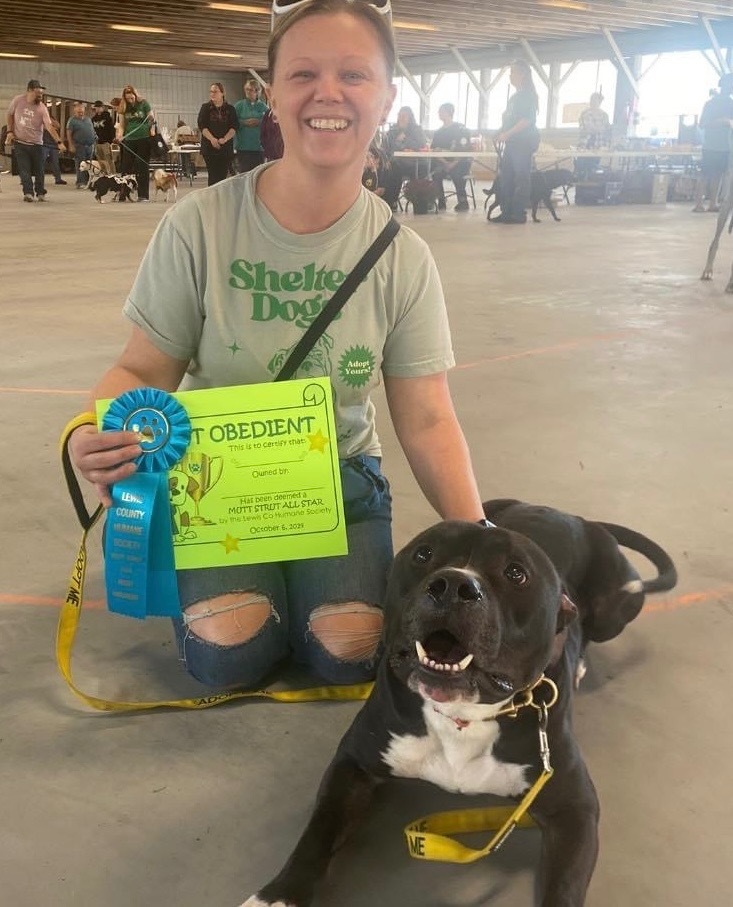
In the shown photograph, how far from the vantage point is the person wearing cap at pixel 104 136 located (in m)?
17.1

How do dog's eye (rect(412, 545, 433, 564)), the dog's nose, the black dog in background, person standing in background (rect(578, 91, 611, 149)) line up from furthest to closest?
person standing in background (rect(578, 91, 611, 149)) → the black dog in background → dog's eye (rect(412, 545, 433, 564)) → the dog's nose

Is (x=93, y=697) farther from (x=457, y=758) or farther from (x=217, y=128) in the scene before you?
(x=217, y=128)

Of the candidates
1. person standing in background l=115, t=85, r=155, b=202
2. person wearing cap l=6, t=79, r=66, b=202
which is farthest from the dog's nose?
person standing in background l=115, t=85, r=155, b=202

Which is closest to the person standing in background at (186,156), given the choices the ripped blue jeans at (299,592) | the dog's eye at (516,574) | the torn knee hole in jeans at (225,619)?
the ripped blue jeans at (299,592)

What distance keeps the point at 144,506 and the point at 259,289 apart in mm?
498

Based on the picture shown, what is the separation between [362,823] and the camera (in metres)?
1.44

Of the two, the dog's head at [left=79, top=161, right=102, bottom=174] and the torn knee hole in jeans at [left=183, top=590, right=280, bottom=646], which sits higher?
the dog's head at [left=79, top=161, right=102, bottom=174]

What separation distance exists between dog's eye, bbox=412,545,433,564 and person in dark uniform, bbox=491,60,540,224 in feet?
33.6

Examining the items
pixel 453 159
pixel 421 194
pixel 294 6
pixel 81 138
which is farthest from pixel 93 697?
pixel 81 138

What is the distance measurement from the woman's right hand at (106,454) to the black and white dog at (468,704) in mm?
529

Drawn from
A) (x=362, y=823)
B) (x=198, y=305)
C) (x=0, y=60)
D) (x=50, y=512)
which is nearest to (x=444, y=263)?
(x=50, y=512)

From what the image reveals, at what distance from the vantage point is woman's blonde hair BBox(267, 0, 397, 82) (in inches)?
64.2

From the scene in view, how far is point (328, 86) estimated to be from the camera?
165 centimetres

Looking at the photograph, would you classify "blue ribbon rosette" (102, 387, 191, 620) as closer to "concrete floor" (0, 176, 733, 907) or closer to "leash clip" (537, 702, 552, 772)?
"concrete floor" (0, 176, 733, 907)
